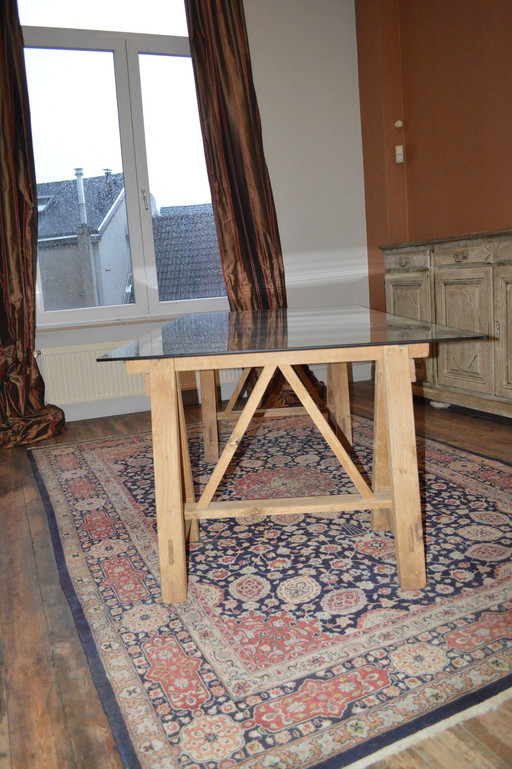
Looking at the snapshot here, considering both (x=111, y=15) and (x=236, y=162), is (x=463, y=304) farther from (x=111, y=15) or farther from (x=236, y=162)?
(x=111, y=15)

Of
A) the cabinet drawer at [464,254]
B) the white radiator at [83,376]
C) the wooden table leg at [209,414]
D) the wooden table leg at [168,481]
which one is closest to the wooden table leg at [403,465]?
the wooden table leg at [168,481]

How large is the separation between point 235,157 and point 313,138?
690mm

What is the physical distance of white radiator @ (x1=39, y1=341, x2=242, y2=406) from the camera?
4129 millimetres

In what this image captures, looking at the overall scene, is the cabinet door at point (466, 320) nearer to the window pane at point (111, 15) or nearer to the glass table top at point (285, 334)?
the glass table top at point (285, 334)

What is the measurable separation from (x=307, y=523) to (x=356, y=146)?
3361 mm

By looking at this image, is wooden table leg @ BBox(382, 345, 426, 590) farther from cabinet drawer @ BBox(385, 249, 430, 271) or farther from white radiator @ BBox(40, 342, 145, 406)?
white radiator @ BBox(40, 342, 145, 406)

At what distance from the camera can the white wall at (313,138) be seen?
177 inches

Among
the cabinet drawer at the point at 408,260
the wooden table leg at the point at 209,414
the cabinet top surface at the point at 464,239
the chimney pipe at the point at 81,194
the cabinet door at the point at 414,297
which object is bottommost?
the wooden table leg at the point at 209,414

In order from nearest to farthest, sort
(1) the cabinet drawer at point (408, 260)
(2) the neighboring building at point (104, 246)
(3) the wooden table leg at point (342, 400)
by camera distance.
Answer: (3) the wooden table leg at point (342, 400), (1) the cabinet drawer at point (408, 260), (2) the neighboring building at point (104, 246)

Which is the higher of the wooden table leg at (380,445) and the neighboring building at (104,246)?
the neighboring building at (104,246)

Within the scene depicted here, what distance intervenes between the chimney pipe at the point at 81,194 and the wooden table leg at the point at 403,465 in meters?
3.10

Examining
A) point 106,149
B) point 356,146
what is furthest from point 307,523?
point 356,146

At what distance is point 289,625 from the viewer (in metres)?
1.67

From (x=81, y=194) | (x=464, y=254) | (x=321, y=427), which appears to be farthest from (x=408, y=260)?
(x=321, y=427)
